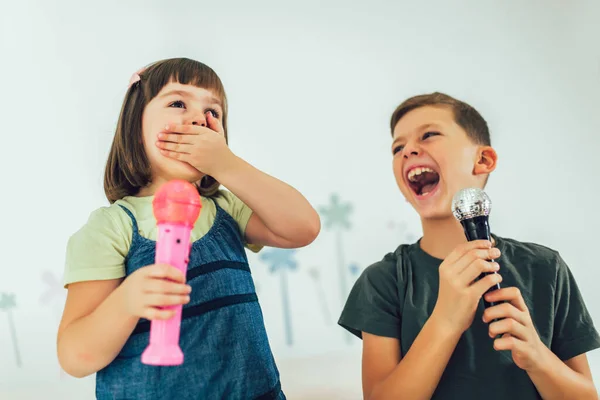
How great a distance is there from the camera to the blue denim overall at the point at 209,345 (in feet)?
1.93

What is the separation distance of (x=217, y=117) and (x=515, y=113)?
24.4 inches

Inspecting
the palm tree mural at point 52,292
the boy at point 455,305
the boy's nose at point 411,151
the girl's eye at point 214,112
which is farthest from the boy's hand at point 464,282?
the palm tree mural at point 52,292

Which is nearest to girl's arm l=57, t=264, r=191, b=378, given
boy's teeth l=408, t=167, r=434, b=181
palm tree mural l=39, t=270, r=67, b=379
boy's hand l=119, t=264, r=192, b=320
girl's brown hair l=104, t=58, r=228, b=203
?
boy's hand l=119, t=264, r=192, b=320

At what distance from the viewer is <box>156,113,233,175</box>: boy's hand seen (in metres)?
0.62

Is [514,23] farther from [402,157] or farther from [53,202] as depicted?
[53,202]

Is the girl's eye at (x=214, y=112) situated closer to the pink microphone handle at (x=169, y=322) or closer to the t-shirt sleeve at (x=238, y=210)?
the t-shirt sleeve at (x=238, y=210)

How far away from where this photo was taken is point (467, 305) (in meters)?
0.61

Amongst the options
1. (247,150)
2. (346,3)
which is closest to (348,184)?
(247,150)

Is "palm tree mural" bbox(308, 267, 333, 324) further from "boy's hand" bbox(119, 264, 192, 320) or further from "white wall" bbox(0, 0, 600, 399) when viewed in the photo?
"boy's hand" bbox(119, 264, 192, 320)

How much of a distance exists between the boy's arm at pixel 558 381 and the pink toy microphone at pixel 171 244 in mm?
406

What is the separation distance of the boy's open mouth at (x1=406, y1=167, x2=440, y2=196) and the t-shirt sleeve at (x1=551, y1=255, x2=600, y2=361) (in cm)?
19

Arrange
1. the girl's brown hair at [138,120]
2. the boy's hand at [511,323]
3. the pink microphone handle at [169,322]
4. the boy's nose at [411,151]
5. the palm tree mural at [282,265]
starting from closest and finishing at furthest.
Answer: the pink microphone handle at [169,322] → the boy's hand at [511,323] → the girl's brown hair at [138,120] → the boy's nose at [411,151] → the palm tree mural at [282,265]

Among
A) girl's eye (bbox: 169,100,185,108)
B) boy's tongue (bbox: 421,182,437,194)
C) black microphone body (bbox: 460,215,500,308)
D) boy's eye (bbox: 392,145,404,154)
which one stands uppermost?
boy's eye (bbox: 392,145,404,154)

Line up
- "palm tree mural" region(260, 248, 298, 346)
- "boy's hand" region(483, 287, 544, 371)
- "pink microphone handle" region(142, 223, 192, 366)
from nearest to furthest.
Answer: "pink microphone handle" region(142, 223, 192, 366) < "boy's hand" region(483, 287, 544, 371) < "palm tree mural" region(260, 248, 298, 346)
